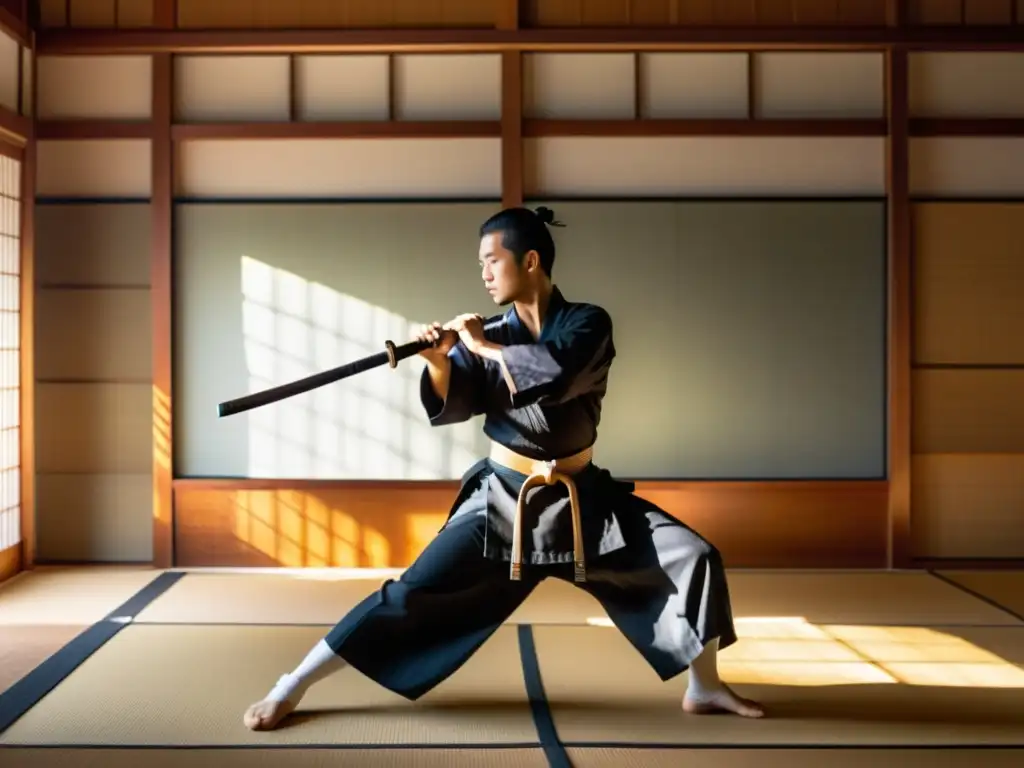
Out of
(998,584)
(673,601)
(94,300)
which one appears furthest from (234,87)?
(998,584)

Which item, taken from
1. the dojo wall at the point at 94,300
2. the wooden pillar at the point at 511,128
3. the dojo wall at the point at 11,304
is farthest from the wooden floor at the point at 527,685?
the wooden pillar at the point at 511,128

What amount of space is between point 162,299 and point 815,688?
3288mm

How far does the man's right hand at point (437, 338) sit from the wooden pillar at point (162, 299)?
100 inches

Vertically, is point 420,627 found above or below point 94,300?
below

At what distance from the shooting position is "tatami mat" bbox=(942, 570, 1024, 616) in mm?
4137

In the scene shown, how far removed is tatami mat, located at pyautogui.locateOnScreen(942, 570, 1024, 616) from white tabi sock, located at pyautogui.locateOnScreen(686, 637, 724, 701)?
5.77 feet

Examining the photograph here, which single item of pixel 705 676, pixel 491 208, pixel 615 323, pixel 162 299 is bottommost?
pixel 705 676

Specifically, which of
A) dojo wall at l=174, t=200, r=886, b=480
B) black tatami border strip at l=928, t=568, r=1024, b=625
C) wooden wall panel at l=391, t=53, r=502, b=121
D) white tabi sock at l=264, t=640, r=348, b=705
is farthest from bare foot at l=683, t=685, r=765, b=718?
wooden wall panel at l=391, t=53, r=502, b=121

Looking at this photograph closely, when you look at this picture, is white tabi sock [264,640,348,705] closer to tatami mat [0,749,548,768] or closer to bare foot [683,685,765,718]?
tatami mat [0,749,548,768]

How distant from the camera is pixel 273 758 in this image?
8.04 feet

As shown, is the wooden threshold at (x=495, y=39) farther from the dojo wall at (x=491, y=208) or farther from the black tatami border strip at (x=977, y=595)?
the black tatami border strip at (x=977, y=595)

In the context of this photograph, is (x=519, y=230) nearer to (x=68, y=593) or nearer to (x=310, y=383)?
(x=310, y=383)

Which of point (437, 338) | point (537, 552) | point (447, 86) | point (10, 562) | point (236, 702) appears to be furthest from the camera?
point (447, 86)

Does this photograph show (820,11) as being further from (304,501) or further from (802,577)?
(304,501)
